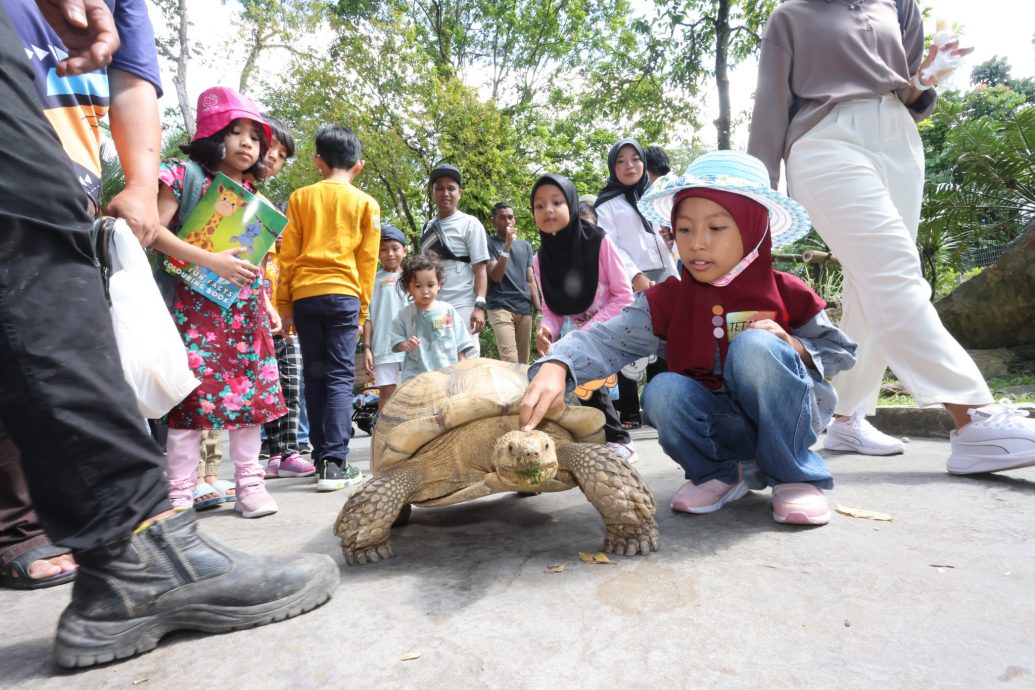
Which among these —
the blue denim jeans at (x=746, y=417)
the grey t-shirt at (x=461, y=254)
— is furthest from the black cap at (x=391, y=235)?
the blue denim jeans at (x=746, y=417)

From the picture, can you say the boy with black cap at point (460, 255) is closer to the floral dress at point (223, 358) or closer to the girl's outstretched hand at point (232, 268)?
the floral dress at point (223, 358)

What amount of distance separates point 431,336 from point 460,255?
954 mm

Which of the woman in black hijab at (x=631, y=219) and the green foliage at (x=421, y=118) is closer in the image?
the woman in black hijab at (x=631, y=219)

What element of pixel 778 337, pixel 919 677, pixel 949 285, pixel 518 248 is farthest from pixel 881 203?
pixel 949 285

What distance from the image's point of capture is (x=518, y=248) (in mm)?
7141

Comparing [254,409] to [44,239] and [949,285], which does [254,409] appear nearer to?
[44,239]

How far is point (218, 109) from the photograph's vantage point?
2896mm

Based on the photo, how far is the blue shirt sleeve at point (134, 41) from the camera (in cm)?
189

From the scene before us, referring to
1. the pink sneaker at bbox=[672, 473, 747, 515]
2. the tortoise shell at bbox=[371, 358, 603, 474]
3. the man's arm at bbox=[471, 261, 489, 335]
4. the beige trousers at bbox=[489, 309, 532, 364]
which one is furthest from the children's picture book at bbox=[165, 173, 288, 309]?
the beige trousers at bbox=[489, 309, 532, 364]

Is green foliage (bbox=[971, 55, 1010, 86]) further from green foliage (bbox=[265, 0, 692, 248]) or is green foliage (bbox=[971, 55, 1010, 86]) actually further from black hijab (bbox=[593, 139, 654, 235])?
black hijab (bbox=[593, 139, 654, 235])

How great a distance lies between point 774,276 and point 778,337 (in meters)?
0.31

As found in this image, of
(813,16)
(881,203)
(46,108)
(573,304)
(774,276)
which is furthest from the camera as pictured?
(573,304)

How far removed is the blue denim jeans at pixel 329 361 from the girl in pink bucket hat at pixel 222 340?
624 millimetres

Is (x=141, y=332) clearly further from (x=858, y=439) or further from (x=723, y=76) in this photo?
(x=723, y=76)
